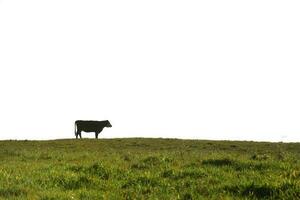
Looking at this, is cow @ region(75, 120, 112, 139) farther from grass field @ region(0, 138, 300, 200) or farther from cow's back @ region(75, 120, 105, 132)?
grass field @ region(0, 138, 300, 200)

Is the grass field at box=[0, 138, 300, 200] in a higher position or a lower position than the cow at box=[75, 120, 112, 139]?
lower

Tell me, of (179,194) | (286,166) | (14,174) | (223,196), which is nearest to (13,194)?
(14,174)

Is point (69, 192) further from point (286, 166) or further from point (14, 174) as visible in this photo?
point (286, 166)

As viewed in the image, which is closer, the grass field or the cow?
the grass field

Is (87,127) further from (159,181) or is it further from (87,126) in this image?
(159,181)

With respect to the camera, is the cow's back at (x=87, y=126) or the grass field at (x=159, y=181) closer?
the grass field at (x=159, y=181)

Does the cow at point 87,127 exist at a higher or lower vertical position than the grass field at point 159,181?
higher

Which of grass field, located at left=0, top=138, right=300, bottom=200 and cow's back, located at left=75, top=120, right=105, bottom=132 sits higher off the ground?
cow's back, located at left=75, top=120, right=105, bottom=132

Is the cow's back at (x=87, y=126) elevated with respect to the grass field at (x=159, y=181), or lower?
elevated

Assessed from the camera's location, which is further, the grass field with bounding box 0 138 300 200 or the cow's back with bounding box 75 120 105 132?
the cow's back with bounding box 75 120 105 132

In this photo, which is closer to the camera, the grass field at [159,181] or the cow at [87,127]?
the grass field at [159,181]

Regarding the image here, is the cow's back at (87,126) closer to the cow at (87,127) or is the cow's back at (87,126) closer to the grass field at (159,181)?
the cow at (87,127)

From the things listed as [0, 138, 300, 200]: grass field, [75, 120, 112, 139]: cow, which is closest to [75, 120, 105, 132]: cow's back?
[75, 120, 112, 139]: cow

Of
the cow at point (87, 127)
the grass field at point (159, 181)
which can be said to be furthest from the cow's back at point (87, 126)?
the grass field at point (159, 181)
